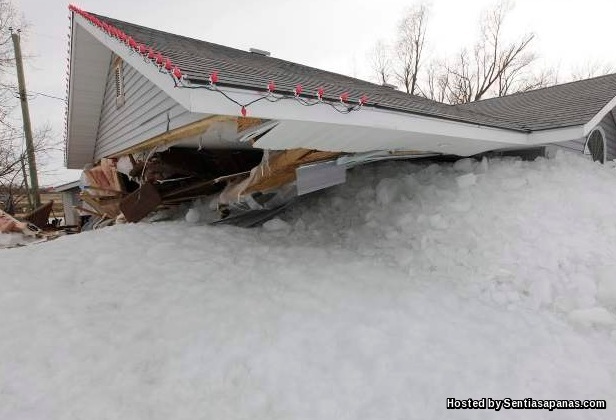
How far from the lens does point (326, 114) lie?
128 inches

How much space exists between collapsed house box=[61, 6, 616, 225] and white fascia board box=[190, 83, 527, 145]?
10 mm

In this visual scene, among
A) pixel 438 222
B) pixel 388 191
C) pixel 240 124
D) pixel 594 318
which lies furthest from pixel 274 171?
pixel 594 318

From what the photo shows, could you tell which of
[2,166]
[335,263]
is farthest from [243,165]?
[2,166]

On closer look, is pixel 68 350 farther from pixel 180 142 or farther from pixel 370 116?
pixel 180 142

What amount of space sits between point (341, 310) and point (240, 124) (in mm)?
2323

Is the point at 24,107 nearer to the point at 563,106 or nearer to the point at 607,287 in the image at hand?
the point at 563,106

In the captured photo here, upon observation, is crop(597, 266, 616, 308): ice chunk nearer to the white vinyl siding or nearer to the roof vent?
the white vinyl siding

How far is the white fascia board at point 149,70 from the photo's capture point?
2.85m

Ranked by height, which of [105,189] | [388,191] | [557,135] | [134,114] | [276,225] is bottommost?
[276,225]

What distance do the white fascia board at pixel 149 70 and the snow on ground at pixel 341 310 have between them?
2.24 metres

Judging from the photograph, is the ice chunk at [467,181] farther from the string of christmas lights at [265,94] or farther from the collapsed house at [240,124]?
the string of christmas lights at [265,94]

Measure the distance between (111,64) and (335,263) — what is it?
7859mm

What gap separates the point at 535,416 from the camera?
8.77 feet

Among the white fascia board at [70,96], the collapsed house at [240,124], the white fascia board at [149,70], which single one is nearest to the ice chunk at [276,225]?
the collapsed house at [240,124]
